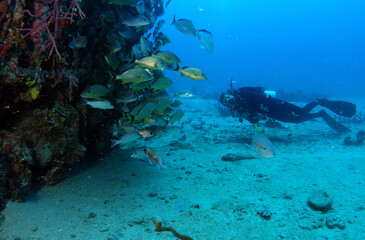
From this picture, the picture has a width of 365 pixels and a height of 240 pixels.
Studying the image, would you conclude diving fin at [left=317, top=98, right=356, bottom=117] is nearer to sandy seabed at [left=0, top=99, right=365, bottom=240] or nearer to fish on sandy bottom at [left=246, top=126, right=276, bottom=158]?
sandy seabed at [left=0, top=99, right=365, bottom=240]

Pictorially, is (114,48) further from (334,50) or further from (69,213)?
(334,50)

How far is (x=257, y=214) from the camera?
3035 millimetres

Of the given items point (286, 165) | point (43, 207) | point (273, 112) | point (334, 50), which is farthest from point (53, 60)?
point (334, 50)

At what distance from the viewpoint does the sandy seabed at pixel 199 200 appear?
2.56 metres

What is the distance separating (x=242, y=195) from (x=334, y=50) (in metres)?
156

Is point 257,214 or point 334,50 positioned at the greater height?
point 334,50

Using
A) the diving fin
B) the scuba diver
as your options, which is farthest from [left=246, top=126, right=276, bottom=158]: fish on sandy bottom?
the diving fin

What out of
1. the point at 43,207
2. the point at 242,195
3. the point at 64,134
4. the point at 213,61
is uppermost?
the point at 213,61

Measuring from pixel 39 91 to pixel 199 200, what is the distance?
3.15 metres

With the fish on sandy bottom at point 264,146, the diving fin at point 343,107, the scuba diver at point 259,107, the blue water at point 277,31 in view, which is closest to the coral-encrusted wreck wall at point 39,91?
the fish on sandy bottom at point 264,146

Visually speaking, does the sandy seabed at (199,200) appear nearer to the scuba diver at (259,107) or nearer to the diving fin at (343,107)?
the scuba diver at (259,107)

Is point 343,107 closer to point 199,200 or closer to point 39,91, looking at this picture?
point 199,200

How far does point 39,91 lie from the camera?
282 centimetres

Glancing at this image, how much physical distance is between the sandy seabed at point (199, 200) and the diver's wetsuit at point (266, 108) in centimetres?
228
